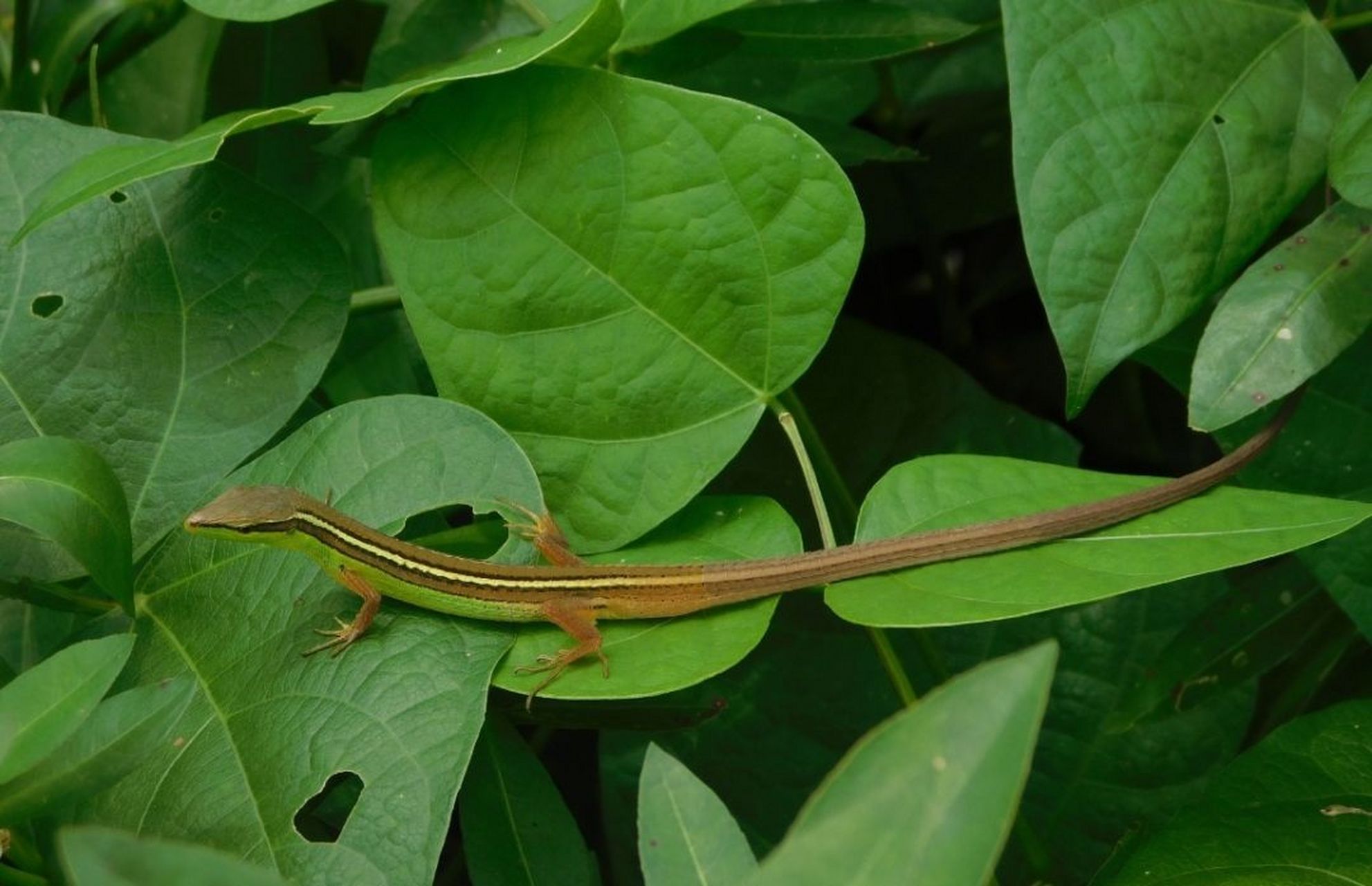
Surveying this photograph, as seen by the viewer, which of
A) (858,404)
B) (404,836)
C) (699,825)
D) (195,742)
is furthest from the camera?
(858,404)

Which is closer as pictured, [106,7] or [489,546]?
[489,546]

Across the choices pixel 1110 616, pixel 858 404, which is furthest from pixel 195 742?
pixel 1110 616

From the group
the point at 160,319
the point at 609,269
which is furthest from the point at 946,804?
the point at 160,319

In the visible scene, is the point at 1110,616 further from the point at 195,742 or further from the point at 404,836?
the point at 195,742

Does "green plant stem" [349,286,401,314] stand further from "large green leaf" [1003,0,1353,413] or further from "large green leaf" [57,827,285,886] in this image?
"large green leaf" [57,827,285,886]

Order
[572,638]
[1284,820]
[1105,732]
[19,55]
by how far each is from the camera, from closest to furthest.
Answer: [1284,820]
[572,638]
[1105,732]
[19,55]

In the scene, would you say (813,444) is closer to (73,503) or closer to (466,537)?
(466,537)
